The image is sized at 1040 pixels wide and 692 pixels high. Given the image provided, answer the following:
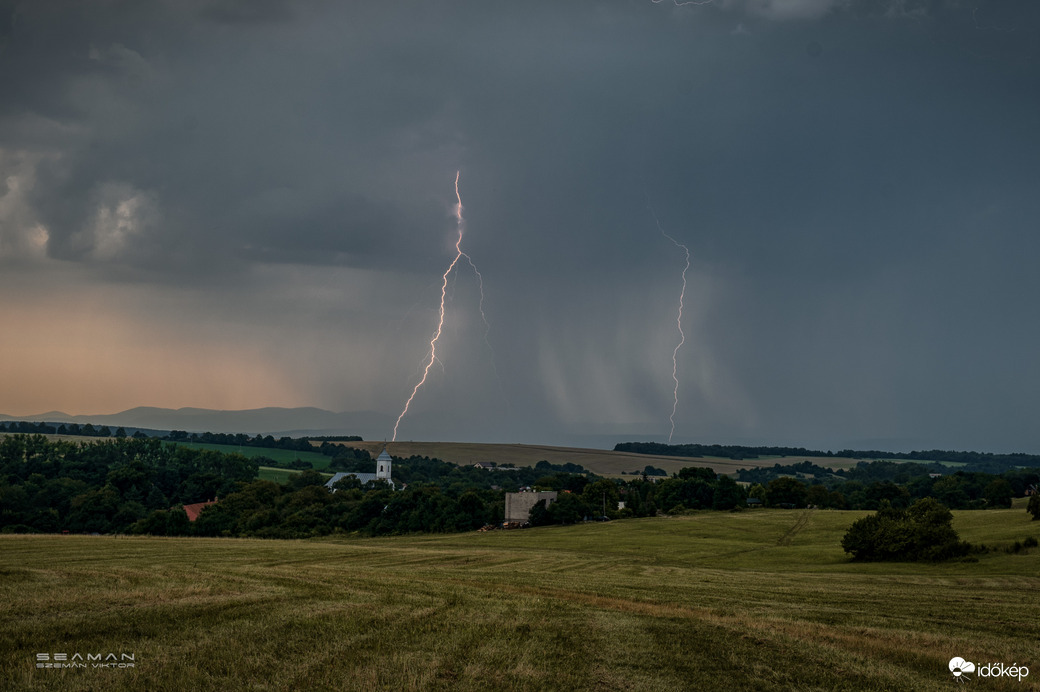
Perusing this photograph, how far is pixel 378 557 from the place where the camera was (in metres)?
53.0

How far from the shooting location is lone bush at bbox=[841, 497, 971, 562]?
56.0m

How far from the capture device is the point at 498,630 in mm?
18656

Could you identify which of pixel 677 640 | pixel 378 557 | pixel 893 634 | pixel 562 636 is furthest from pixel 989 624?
pixel 378 557

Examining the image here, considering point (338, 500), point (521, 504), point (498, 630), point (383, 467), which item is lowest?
point (338, 500)

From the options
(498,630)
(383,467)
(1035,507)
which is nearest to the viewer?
(498,630)

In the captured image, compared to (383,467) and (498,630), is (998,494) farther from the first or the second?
(383,467)

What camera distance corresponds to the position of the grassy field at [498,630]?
14.3m

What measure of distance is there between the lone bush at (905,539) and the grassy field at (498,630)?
17697mm

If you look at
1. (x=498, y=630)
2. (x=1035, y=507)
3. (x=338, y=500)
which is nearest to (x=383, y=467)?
(x=338, y=500)

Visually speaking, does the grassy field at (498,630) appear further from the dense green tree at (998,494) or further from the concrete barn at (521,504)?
the dense green tree at (998,494)

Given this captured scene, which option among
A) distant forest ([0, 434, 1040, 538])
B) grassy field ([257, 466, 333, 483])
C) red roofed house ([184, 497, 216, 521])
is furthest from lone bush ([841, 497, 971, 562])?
grassy field ([257, 466, 333, 483])

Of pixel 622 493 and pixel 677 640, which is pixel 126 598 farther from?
pixel 622 493

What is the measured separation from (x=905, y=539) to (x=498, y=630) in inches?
2009

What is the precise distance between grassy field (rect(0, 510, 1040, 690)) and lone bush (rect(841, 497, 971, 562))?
17.7 metres
